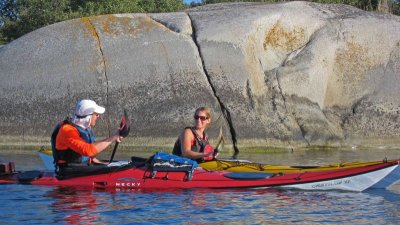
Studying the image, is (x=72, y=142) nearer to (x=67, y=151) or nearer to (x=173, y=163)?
(x=67, y=151)

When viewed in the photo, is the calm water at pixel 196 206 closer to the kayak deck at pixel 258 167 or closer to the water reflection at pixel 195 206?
the water reflection at pixel 195 206

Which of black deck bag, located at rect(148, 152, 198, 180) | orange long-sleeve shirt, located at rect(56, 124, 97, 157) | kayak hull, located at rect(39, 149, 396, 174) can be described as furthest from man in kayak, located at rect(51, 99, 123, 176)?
kayak hull, located at rect(39, 149, 396, 174)

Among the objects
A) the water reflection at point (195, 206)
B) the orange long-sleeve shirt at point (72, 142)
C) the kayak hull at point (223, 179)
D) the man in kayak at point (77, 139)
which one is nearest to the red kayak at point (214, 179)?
the kayak hull at point (223, 179)

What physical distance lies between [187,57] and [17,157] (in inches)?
171

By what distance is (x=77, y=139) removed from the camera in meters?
10.5

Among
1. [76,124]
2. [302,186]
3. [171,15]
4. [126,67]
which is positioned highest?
[171,15]

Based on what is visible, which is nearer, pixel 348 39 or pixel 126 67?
pixel 126 67

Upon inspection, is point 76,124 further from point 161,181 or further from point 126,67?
point 126,67

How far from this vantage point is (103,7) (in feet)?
83.0

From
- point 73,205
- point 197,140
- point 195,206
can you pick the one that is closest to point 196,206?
point 195,206

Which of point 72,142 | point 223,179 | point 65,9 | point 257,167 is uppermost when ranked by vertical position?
point 65,9

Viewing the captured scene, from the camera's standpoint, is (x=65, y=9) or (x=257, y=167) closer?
(x=257, y=167)

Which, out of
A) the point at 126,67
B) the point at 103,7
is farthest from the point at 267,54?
the point at 103,7

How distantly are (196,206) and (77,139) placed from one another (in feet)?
6.06
